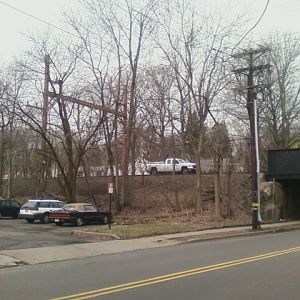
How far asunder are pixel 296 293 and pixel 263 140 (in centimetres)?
4414

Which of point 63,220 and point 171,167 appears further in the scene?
point 171,167

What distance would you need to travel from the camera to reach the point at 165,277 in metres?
11.2

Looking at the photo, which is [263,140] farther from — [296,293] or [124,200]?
[296,293]

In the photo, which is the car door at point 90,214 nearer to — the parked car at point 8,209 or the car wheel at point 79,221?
the car wheel at point 79,221

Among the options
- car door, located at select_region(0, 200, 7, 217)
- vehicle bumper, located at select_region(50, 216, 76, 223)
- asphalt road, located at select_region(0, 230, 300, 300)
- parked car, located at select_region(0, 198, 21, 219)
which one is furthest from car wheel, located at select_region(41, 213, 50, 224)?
asphalt road, located at select_region(0, 230, 300, 300)

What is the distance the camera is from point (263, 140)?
5222 cm

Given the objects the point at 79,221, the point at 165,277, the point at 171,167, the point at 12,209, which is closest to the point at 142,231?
the point at 79,221

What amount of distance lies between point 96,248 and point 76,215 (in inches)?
534

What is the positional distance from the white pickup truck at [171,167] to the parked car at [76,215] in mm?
17342

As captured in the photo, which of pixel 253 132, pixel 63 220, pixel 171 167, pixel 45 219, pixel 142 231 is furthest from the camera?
pixel 171 167

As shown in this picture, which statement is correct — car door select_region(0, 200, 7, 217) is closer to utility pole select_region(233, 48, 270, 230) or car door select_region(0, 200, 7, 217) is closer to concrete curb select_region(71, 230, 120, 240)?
concrete curb select_region(71, 230, 120, 240)

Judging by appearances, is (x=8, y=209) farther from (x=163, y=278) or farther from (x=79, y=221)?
(x=163, y=278)

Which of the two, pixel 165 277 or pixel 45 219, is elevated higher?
pixel 45 219

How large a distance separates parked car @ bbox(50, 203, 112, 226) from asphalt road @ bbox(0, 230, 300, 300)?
1537 centimetres
